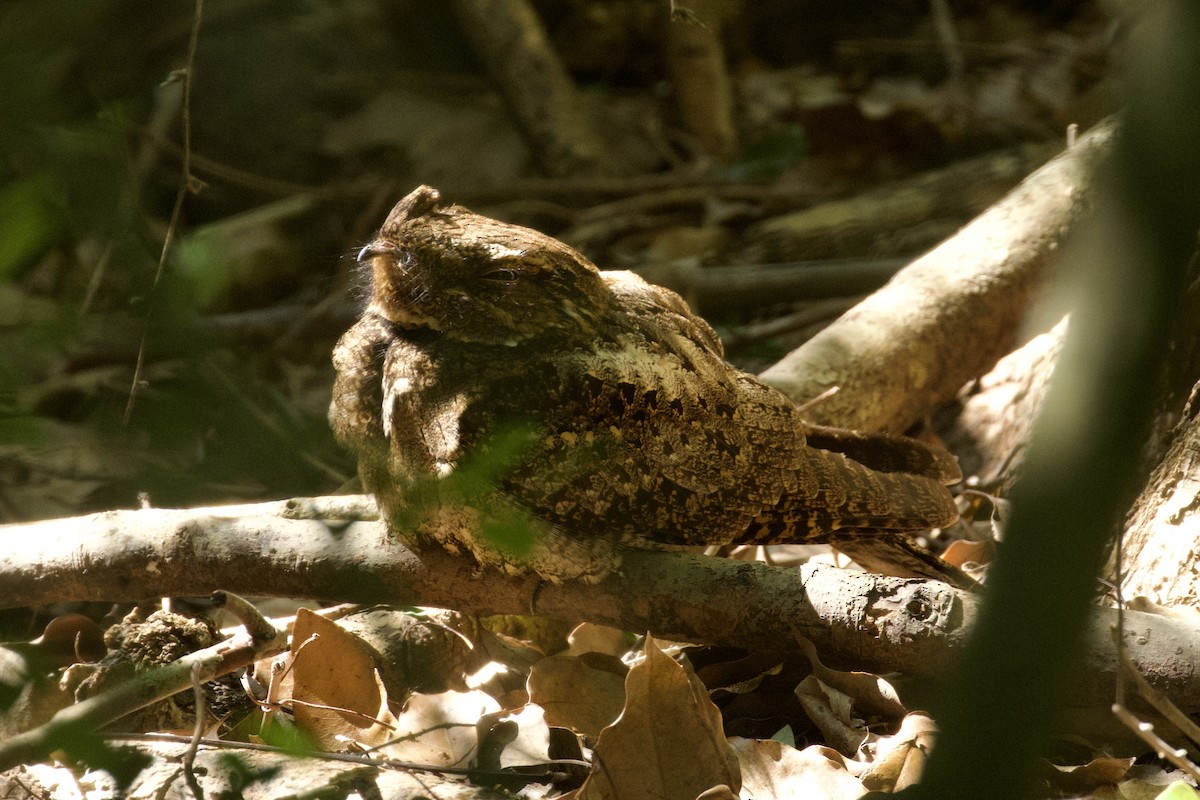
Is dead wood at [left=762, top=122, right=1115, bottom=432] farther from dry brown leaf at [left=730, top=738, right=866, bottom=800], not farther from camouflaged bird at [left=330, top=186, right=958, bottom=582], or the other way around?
dry brown leaf at [left=730, top=738, right=866, bottom=800]

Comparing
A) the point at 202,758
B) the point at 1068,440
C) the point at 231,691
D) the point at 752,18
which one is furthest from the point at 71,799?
the point at 752,18

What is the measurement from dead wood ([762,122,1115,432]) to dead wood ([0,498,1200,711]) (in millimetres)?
1312

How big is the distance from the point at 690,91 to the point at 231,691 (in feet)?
15.9

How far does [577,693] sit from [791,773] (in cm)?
52

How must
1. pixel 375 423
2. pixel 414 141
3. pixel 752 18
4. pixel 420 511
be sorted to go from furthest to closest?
pixel 752 18, pixel 414 141, pixel 375 423, pixel 420 511

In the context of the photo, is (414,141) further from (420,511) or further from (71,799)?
(71,799)

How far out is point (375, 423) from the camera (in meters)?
2.59

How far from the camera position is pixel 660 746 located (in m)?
1.98

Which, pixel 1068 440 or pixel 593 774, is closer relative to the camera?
pixel 1068 440

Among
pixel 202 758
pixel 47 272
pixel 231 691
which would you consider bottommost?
pixel 231 691

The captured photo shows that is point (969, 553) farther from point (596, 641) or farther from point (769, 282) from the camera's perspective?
point (769, 282)

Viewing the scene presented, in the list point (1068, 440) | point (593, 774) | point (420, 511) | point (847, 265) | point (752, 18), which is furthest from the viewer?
point (752, 18)

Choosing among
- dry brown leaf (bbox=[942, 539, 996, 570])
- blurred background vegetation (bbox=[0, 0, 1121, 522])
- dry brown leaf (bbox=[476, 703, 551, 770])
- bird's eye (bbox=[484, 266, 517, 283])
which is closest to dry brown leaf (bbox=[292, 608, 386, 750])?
dry brown leaf (bbox=[476, 703, 551, 770])

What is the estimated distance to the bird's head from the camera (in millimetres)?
2418
